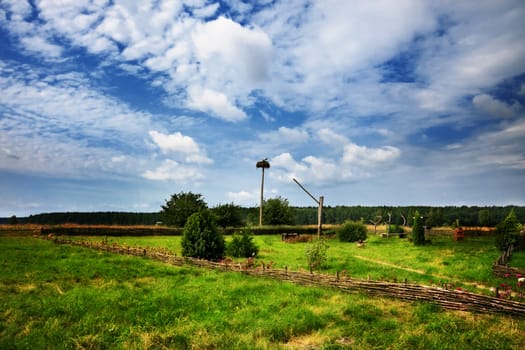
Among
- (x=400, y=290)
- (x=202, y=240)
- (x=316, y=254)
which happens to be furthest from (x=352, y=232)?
(x=400, y=290)

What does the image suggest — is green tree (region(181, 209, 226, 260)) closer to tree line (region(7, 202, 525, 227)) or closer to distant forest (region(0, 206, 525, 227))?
tree line (region(7, 202, 525, 227))

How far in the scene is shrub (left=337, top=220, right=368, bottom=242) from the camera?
3400cm

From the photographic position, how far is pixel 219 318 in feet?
27.0

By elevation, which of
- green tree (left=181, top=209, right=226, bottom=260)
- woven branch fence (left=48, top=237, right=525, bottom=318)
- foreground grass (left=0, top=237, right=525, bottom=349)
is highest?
green tree (left=181, top=209, right=226, bottom=260)

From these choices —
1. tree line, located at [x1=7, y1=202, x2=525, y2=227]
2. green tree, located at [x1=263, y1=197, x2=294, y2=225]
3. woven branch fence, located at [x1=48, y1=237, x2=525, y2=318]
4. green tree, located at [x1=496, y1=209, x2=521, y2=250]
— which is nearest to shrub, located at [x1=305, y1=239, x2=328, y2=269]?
woven branch fence, located at [x1=48, y1=237, x2=525, y2=318]

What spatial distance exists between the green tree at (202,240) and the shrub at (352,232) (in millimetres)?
20130

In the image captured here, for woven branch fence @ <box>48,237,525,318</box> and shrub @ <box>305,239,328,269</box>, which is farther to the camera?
shrub @ <box>305,239,328,269</box>

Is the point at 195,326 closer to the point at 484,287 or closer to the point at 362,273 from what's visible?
the point at 362,273

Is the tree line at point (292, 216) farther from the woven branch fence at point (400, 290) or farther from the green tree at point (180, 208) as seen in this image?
the woven branch fence at point (400, 290)

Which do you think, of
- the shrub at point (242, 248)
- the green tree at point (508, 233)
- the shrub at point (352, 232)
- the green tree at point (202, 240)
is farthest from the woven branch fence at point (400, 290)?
the shrub at point (352, 232)

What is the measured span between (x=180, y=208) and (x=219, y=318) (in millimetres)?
35886

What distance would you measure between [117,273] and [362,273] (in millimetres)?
9923

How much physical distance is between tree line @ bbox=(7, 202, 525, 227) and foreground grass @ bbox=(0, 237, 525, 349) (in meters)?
13.0

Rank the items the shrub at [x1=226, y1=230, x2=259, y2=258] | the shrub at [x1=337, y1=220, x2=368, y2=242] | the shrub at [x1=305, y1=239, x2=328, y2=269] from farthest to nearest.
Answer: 1. the shrub at [x1=337, y1=220, x2=368, y2=242]
2. the shrub at [x1=226, y1=230, x2=259, y2=258]
3. the shrub at [x1=305, y1=239, x2=328, y2=269]
